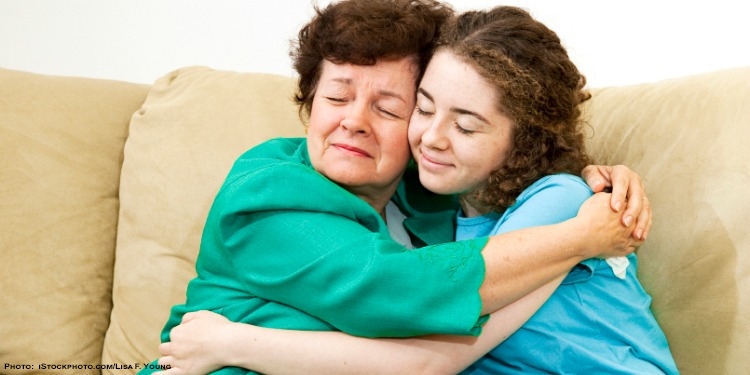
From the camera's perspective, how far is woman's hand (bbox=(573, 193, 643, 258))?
1.24m

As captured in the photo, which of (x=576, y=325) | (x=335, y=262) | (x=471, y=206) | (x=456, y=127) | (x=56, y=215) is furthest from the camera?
(x=56, y=215)

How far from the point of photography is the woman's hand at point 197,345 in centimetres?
126

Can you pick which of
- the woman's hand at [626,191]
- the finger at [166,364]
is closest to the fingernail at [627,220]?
the woman's hand at [626,191]

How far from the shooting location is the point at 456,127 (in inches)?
54.6

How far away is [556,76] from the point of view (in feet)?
4.50

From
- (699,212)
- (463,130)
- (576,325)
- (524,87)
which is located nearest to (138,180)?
(463,130)

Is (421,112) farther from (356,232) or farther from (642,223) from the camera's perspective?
(642,223)

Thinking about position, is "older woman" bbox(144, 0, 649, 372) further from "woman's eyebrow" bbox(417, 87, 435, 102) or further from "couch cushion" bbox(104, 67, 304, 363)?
"couch cushion" bbox(104, 67, 304, 363)

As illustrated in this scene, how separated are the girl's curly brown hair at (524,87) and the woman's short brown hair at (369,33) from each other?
0.05 metres

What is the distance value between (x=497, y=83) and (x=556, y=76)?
4.5 inches

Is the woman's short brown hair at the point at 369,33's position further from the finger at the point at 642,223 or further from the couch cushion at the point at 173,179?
the finger at the point at 642,223

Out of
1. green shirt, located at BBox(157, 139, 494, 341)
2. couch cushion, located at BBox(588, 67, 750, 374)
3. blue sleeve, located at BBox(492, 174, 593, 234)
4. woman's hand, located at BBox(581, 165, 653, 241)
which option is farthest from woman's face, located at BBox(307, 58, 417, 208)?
couch cushion, located at BBox(588, 67, 750, 374)

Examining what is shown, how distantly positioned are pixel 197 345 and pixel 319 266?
0.27 m

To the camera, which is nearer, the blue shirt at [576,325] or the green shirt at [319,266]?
the green shirt at [319,266]
